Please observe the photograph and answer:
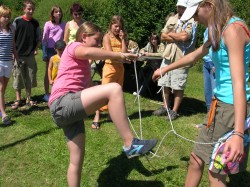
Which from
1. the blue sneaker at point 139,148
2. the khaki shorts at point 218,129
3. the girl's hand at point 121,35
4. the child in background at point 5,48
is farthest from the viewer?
the girl's hand at point 121,35

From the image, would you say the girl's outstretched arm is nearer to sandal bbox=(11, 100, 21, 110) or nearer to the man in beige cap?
the man in beige cap

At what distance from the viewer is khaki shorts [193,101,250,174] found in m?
2.52

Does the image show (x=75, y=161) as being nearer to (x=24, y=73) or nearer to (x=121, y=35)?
(x=121, y=35)

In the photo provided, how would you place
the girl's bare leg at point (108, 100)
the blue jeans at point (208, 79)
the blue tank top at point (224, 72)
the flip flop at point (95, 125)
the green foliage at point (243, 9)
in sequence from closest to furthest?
the blue tank top at point (224, 72), the girl's bare leg at point (108, 100), the blue jeans at point (208, 79), the flip flop at point (95, 125), the green foliage at point (243, 9)

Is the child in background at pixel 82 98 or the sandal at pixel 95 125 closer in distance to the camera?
the child in background at pixel 82 98

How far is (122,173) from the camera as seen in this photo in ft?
12.9

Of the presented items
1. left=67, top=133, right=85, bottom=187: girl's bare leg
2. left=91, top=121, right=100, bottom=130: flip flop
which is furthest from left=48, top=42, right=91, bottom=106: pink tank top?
left=91, top=121, right=100, bottom=130: flip flop

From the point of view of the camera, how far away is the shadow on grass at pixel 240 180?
12.4 ft

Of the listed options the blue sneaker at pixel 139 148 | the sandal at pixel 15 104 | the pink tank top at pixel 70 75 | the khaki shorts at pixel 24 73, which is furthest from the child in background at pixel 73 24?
the blue sneaker at pixel 139 148

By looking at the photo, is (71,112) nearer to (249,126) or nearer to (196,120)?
(249,126)

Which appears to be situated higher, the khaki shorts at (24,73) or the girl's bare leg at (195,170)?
the khaki shorts at (24,73)

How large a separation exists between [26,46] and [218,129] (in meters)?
4.61

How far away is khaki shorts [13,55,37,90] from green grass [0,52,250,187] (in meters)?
0.64

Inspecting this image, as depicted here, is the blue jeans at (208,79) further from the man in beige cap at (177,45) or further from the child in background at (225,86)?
the child in background at (225,86)
